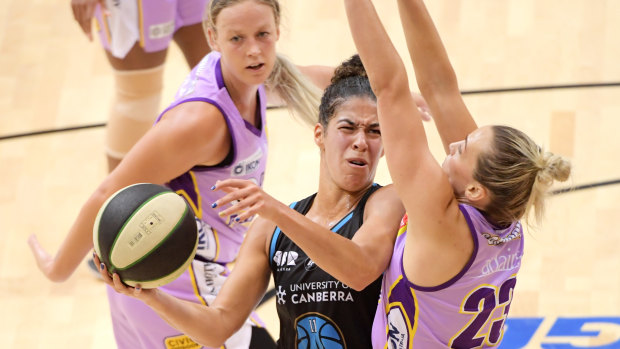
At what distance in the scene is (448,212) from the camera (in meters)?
2.27

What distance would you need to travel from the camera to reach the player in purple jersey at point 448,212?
2.25 meters

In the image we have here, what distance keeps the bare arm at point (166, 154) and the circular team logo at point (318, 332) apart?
70cm

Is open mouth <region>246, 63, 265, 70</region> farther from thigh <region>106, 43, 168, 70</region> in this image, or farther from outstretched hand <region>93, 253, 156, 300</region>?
thigh <region>106, 43, 168, 70</region>

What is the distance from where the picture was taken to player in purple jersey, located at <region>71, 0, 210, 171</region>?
4.54m

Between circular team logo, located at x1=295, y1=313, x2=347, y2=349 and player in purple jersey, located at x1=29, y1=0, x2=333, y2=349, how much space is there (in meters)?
0.56

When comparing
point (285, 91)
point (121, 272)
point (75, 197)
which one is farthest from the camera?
point (75, 197)

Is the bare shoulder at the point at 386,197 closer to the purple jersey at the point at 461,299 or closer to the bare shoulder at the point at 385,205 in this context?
the bare shoulder at the point at 385,205

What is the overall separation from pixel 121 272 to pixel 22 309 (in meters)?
2.51

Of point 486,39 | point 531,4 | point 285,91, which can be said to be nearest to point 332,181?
point 285,91

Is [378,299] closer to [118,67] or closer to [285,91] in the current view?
[285,91]

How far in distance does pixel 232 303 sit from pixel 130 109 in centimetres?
220

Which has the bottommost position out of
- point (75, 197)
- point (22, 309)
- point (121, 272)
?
point (22, 309)

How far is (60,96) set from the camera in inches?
245

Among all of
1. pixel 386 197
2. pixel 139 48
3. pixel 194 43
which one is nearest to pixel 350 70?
pixel 386 197
